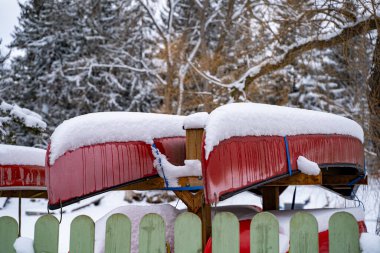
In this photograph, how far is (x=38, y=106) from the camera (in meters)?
21.5

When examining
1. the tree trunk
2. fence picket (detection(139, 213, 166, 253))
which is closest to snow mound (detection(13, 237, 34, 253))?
fence picket (detection(139, 213, 166, 253))

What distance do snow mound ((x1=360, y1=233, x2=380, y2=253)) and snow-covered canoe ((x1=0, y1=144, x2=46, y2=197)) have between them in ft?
10.1

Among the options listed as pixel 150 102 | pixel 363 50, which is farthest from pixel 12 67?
pixel 363 50

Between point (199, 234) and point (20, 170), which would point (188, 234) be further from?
point (20, 170)

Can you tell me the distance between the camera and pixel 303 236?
196 cm

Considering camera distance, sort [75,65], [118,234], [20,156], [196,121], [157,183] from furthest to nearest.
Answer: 1. [75,65]
2. [20,156]
3. [157,183]
4. [196,121]
5. [118,234]

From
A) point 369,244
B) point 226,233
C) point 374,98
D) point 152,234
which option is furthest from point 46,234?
point 374,98

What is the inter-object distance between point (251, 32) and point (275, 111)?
811 centimetres

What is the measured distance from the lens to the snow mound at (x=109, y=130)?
9.75 feet

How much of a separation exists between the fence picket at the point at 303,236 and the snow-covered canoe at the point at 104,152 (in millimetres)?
1554

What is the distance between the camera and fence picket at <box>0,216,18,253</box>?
225 cm

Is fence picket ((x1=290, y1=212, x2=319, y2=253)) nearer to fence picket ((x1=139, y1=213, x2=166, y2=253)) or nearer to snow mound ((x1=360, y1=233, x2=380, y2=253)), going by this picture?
snow mound ((x1=360, y1=233, x2=380, y2=253))

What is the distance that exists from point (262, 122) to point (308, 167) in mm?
491

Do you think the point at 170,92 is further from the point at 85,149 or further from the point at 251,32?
the point at 85,149
